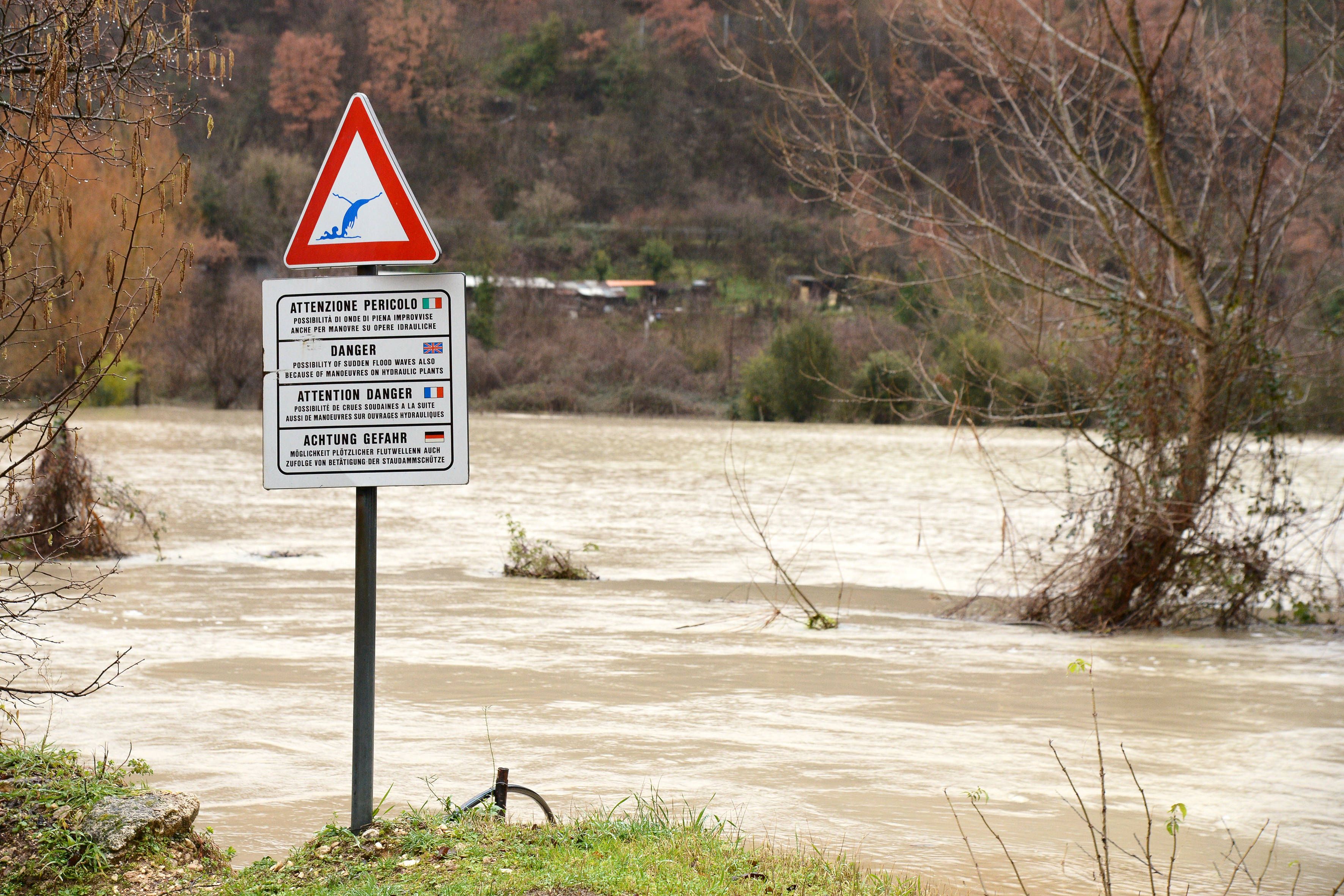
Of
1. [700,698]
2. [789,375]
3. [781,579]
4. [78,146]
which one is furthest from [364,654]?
[789,375]

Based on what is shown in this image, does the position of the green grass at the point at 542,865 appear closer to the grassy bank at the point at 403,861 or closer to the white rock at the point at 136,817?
the grassy bank at the point at 403,861

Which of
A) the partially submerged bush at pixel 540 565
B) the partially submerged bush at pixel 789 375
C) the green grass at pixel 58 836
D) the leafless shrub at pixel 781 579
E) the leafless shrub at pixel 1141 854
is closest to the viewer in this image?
the green grass at pixel 58 836

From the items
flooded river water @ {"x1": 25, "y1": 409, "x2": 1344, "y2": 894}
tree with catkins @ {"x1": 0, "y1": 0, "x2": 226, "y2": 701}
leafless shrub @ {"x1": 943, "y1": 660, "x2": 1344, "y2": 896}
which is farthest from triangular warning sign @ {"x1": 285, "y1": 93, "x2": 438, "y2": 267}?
leafless shrub @ {"x1": 943, "y1": 660, "x2": 1344, "y2": 896}

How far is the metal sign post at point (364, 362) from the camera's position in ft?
15.3

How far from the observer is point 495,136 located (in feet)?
348

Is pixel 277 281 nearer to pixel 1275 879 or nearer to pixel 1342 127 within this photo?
pixel 1275 879

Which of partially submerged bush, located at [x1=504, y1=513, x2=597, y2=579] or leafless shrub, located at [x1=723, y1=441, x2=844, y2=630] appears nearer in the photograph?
leafless shrub, located at [x1=723, y1=441, x2=844, y2=630]

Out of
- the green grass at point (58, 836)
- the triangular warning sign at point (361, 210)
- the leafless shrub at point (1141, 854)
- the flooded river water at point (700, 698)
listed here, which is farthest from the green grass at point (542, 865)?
the triangular warning sign at point (361, 210)

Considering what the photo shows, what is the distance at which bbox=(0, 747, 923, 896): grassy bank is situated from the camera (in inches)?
171

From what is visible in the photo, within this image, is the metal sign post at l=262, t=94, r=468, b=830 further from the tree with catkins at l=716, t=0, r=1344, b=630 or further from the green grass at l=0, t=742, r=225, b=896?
the tree with catkins at l=716, t=0, r=1344, b=630

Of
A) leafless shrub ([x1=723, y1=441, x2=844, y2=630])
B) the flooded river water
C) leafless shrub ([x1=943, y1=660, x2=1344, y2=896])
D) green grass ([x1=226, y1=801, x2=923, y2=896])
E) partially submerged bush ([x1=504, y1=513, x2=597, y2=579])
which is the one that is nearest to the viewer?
green grass ([x1=226, y1=801, x2=923, y2=896])

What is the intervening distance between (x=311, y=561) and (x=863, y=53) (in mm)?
9258

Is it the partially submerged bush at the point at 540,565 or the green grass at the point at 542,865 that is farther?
the partially submerged bush at the point at 540,565

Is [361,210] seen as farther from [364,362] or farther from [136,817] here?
[136,817]
